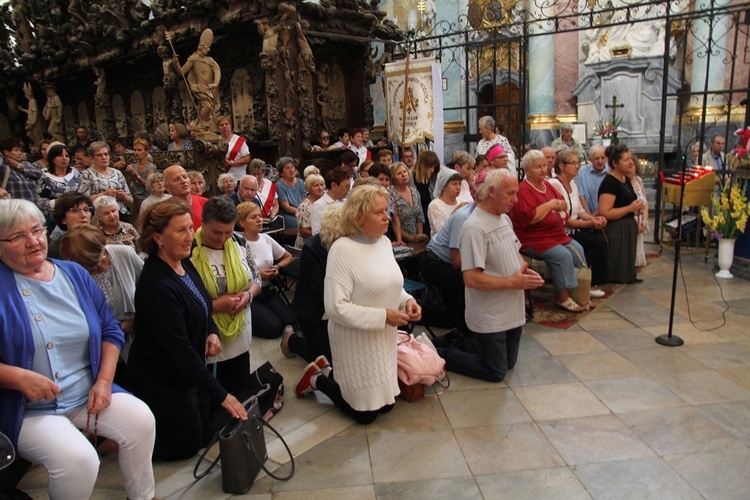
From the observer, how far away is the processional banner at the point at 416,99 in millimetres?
8680

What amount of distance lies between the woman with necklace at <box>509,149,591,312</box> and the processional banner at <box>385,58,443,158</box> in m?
3.59

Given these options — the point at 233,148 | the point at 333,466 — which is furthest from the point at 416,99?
the point at 333,466

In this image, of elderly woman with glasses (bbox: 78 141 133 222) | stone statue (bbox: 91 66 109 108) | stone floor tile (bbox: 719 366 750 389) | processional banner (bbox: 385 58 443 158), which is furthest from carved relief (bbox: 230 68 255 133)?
stone floor tile (bbox: 719 366 750 389)

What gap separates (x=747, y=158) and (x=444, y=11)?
1057 centimetres

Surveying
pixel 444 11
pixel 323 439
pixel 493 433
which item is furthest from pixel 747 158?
pixel 444 11

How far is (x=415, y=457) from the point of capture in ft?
10.2

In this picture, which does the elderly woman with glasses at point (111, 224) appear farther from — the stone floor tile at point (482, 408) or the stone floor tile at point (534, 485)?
the stone floor tile at point (534, 485)

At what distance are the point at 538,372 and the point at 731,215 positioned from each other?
3.65 m

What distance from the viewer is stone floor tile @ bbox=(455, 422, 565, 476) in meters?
2.98

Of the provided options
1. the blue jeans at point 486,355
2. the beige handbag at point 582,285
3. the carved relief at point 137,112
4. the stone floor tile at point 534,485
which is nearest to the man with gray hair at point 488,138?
the beige handbag at point 582,285

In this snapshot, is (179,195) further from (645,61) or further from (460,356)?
(645,61)

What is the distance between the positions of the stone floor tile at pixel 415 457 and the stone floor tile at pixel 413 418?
0.23ft

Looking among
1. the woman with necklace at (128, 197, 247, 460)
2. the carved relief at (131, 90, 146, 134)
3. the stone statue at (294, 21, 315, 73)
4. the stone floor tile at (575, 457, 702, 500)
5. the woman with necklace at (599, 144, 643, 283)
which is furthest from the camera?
the carved relief at (131, 90, 146, 134)

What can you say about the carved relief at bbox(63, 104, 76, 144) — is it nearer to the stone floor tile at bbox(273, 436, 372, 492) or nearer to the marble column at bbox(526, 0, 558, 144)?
the marble column at bbox(526, 0, 558, 144)
